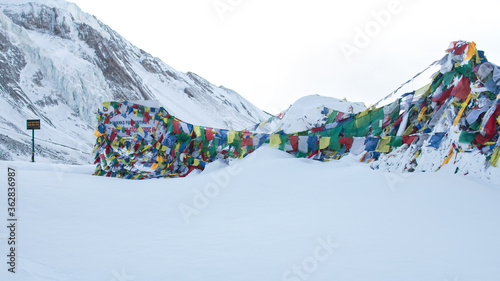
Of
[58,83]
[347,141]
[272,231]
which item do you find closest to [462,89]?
[347,141]

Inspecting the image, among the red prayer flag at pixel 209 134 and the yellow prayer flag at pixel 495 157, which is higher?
the yellow prayer flag at pixel 495 157

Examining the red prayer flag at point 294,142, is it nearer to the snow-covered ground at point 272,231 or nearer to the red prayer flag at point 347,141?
the red prayer flag at point 347,141

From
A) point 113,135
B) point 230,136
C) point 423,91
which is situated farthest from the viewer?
point 113,135

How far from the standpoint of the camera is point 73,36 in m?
44.3

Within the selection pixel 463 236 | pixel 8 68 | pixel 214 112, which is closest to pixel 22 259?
pixel 463 236

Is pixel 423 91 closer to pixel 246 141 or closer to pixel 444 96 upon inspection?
pixel 444 96

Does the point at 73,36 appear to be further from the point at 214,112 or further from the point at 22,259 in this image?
the point at 22,259

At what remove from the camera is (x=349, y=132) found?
25.1ft

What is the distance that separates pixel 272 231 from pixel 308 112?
8.40 meters

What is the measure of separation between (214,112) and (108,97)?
2623 cm

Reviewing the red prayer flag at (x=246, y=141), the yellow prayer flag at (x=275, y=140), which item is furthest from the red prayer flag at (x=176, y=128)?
the yellow prayer flag at (x=275, y=140)

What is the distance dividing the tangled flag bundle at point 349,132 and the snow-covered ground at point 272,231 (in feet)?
3.97

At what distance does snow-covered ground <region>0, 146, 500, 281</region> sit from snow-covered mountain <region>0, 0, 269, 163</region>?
16.8 meters

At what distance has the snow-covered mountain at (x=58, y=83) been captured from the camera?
23.2 meters
